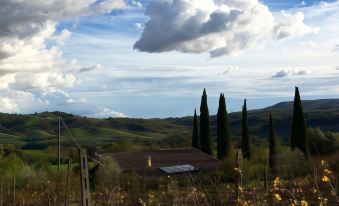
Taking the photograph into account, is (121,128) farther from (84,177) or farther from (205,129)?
(84,177)

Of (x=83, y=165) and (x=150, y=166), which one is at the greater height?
(x=83, y=165)

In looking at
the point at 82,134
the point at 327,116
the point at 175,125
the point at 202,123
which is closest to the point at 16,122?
the point at 82,134

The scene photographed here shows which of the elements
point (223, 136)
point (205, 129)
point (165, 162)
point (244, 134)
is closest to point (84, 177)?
point (223, 136)

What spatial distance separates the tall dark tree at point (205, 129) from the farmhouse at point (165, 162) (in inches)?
50.3

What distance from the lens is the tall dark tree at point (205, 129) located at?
145 feet

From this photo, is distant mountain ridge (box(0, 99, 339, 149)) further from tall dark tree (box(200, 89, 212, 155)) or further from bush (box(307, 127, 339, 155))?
bush (box(307, 127, 339, 155))

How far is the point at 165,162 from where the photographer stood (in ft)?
136

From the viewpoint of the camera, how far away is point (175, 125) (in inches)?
6929

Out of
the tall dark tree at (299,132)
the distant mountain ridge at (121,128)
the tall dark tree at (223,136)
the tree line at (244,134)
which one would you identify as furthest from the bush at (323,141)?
the distant mountain ridge at (121,128)

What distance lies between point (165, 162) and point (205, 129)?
16.9ft

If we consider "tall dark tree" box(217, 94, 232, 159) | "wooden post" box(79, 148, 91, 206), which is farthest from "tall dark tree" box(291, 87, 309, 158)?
"wooden post" box(79, 148, 91, 206)

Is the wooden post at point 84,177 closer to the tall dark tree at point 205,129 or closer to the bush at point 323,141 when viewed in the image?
the bush at point 323,141

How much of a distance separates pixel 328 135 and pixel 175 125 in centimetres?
13214

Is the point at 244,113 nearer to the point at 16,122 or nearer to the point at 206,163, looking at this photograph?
the point at 206,163
